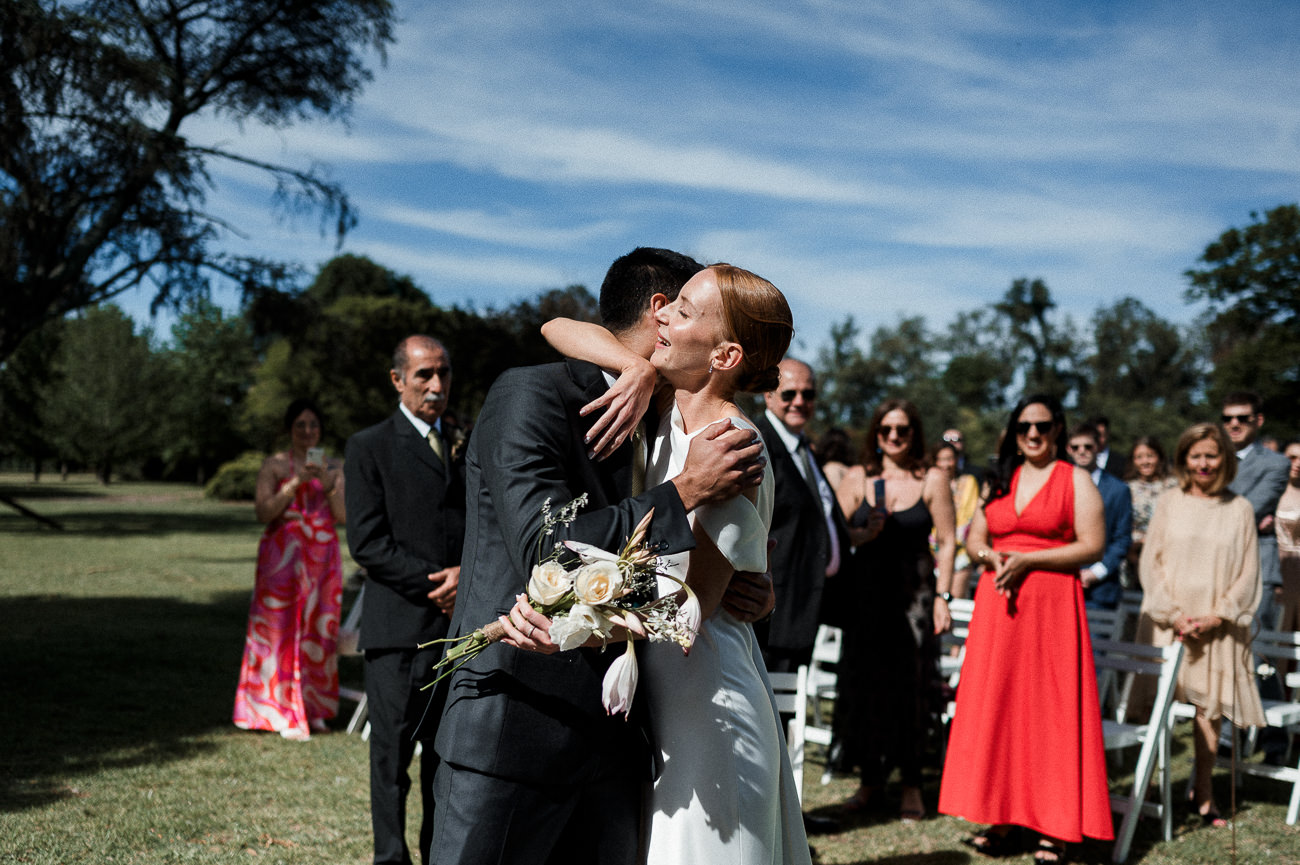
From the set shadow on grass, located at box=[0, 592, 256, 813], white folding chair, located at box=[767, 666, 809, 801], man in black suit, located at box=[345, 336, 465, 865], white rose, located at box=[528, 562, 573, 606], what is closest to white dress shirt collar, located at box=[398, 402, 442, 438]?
man in black suit, located at box=[345, 336, 465, 865]

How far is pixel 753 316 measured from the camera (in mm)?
2422

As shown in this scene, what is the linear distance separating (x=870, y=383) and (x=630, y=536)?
6911 centimetres

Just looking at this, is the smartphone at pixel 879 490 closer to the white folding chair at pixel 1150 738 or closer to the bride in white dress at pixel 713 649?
the white folding chair at pixel 1150 738

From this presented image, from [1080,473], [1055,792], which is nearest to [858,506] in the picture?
[1080,473]

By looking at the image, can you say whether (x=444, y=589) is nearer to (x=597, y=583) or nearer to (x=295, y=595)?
(x=597, y=583)

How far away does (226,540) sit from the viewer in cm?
2534

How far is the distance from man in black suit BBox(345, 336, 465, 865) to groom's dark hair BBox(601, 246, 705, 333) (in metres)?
2.21

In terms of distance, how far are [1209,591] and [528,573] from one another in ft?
18.4

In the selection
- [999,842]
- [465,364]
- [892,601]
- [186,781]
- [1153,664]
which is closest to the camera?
[999,842]

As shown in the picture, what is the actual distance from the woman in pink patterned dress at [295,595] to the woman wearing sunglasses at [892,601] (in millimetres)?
3932

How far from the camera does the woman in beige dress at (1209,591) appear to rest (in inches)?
246

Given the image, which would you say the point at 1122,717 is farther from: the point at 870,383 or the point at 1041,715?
the point at 870,383

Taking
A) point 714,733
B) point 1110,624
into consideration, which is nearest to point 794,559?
point 714,733

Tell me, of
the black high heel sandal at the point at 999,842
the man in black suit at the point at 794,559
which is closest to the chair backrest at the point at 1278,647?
the black high heel sandal at the point at 999,842
